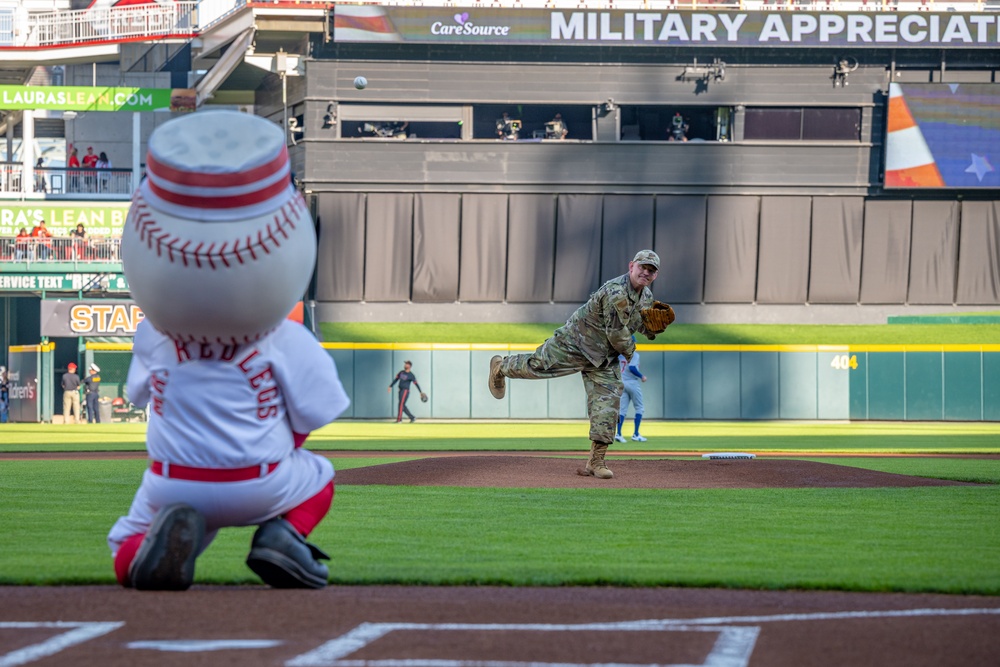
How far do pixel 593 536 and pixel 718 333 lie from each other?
33487mm

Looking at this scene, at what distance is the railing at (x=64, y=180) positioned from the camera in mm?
45844

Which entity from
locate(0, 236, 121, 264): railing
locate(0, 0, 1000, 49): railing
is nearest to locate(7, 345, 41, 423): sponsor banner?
locate(0, 236, 121, 264): railing

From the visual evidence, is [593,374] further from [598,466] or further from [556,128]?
[556,128]

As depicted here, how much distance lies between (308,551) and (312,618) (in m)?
0.79

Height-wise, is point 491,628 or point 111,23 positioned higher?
point 111,23

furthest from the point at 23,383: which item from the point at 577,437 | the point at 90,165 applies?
the point at 577,437

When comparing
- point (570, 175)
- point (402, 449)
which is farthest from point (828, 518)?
point (570, 175)

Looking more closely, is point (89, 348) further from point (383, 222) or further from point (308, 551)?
point (308, 551)

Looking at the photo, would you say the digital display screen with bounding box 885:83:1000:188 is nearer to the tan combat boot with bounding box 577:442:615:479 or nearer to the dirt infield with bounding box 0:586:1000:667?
the tan combat boot with bounding box 577:442:615:479

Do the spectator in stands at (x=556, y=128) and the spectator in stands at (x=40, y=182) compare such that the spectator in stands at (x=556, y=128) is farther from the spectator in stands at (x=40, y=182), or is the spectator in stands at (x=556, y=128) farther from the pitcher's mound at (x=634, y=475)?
the pitcher's mound at (x=634, y=475)

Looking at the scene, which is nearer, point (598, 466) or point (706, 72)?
point (598, 466)

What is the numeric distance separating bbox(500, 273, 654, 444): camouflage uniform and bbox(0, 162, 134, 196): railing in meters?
36.3

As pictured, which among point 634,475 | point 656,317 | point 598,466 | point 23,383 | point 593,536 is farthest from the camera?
point 23,383

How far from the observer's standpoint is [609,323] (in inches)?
478
